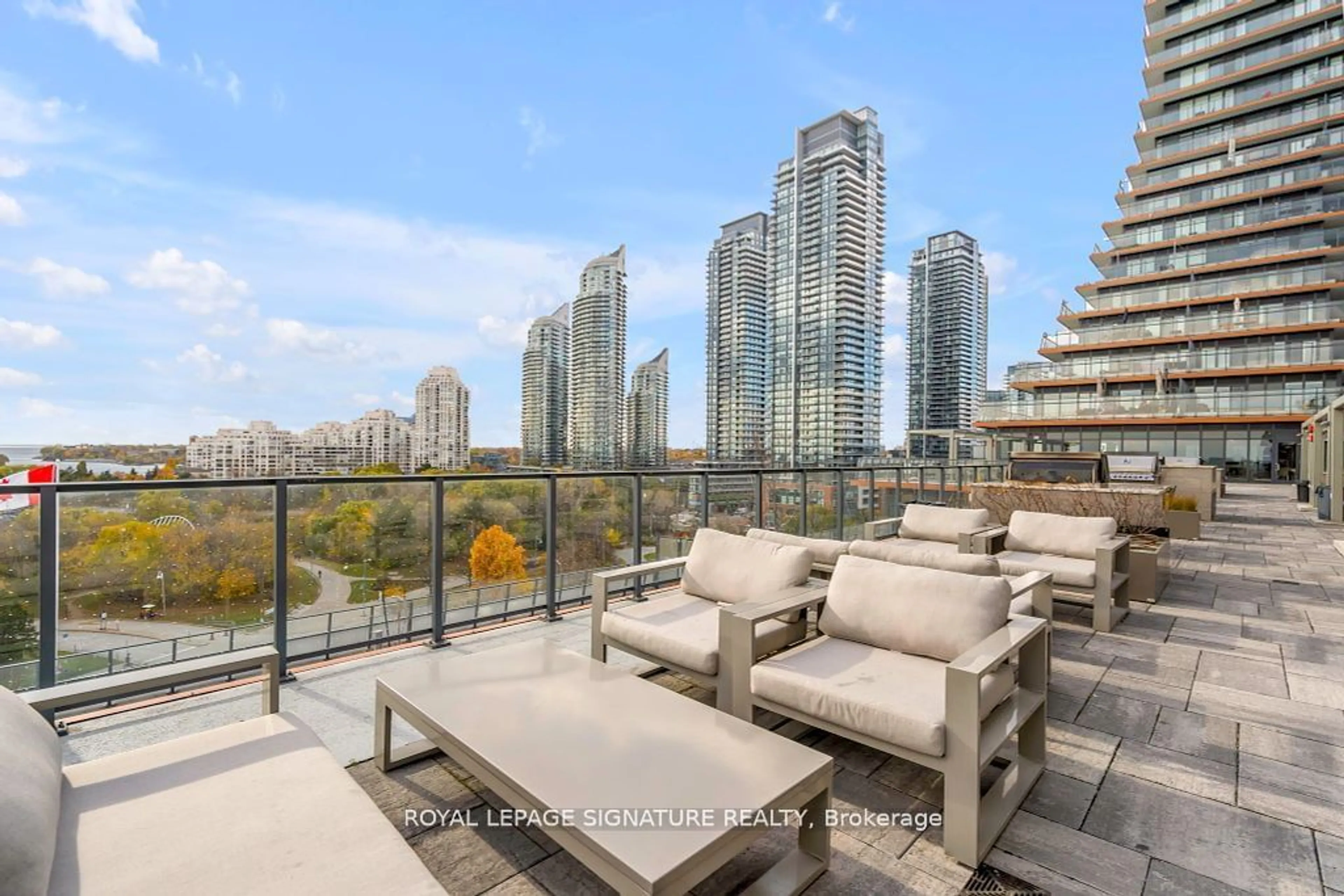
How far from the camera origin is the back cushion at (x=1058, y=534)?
5.04 metres

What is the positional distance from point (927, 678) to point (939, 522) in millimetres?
3512

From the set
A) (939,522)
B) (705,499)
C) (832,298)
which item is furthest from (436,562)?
(832,298)

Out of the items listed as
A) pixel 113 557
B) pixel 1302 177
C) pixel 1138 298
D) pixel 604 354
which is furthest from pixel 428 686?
pixel 1302 177

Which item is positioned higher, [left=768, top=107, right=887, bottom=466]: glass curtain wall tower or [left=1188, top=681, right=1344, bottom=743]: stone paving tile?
[left=768, top=107, right=887, bottom=466]: glass curtain wall tower

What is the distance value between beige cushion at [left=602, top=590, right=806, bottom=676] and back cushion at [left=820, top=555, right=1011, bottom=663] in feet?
0.82

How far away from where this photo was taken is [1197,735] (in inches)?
111

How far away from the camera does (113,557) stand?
285cm

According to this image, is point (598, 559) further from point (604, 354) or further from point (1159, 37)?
point (1159, 37)

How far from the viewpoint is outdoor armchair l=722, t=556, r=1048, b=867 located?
1953 millimetres

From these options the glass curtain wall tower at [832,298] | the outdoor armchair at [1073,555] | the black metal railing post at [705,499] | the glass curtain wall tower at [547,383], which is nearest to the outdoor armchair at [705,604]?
the black metal railing post at [705,499]

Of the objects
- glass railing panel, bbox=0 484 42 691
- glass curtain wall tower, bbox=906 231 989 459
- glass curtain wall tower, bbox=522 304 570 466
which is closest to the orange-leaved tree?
glass railing panel, bbox=0 484 42 691

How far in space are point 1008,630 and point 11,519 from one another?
4193 millimetres

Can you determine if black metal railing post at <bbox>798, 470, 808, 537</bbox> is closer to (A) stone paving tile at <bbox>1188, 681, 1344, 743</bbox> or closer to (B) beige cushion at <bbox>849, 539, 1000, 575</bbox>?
(B) beige cushion at <bbox>849, 539, 1000, 575</bbox>

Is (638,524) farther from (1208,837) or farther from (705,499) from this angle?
(1208,837)
